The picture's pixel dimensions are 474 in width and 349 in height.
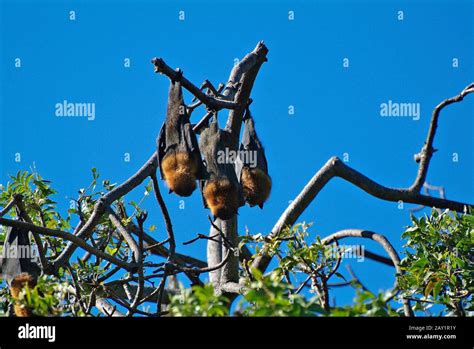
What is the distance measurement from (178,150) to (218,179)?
0.88m

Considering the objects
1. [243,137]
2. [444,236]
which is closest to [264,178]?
[243,137]

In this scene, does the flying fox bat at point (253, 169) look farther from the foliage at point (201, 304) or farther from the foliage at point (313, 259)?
the foliage at point (201, 304)

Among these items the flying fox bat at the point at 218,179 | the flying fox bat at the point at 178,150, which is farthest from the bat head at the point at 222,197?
the flying fox bat at the point at 178,150

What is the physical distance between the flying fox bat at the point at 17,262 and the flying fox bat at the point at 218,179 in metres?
2.42

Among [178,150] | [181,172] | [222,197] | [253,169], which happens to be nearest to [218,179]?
[222,197]

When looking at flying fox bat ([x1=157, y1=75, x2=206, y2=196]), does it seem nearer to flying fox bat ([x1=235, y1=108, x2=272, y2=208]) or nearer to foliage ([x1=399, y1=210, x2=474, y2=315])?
flying fox bat ([x1=235, y1=108, x2=272, y2=208])

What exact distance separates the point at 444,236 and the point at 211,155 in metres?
3.16

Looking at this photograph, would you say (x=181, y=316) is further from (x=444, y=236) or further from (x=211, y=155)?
(x=211, y=155)

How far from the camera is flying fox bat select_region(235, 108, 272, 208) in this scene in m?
10.3

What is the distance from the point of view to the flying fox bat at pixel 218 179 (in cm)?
929
